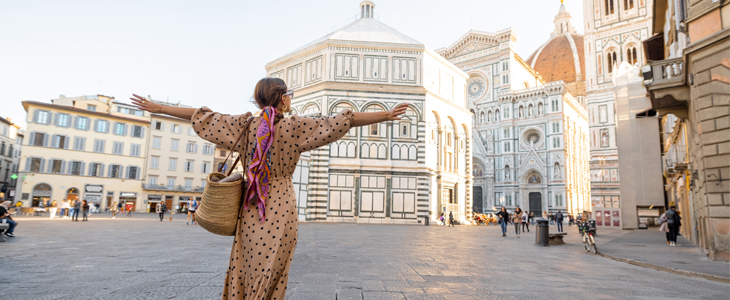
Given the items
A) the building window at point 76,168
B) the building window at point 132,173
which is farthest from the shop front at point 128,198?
the building window at point 76,168

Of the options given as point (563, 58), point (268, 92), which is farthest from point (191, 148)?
point (563, 58)

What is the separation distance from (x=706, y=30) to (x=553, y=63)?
67.5 m

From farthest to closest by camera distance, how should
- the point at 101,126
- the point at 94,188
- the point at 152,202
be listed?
the point at 152,202
the point at 101,126
the point at 94,188

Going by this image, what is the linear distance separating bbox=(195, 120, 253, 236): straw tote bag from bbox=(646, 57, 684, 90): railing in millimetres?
10983

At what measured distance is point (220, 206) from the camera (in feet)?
7.03

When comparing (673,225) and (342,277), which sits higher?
(673,225)

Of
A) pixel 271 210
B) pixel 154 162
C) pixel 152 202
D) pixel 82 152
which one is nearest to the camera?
pixel 271 210

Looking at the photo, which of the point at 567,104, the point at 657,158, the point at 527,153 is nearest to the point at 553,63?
the point at 567,104

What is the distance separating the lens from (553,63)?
7019 cm

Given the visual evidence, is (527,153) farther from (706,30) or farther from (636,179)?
(706,30)

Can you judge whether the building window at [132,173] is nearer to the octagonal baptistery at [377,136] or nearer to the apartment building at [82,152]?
the apartment building at [82,152]

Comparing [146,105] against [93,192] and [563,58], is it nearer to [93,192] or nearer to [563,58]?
[93,192]

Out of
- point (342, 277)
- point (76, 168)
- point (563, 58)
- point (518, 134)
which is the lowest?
point (342, 277)

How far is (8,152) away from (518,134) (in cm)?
5617
